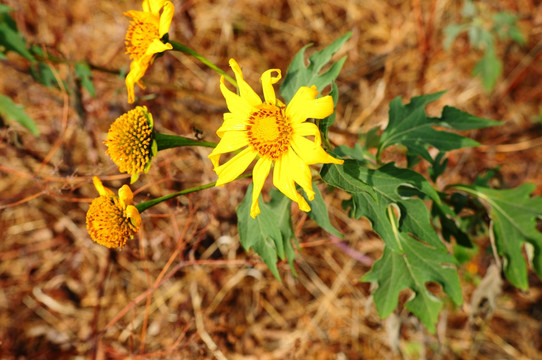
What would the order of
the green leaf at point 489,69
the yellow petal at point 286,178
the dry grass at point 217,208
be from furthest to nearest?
the green leaf at point 489,69
the dry grass at point 217,208
the yellow petal at point 286,178

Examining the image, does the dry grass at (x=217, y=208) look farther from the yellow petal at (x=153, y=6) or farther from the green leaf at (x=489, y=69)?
the yellow petal at (x=153, y=6)

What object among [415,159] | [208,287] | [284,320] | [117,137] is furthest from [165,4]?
[284,320]

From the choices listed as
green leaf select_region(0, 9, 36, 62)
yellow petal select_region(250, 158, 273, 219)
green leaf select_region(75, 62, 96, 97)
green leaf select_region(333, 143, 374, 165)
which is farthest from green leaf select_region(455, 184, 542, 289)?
green leaf select_region(0, 9, 36, 62)

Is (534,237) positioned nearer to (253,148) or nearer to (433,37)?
(253,148)

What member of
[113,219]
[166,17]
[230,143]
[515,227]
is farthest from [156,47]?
[515,227]

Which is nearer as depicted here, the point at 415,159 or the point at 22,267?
the point at 415,159

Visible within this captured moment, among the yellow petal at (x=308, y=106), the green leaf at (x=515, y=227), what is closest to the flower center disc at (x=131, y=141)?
the yellow petal at (x=308, y=106)
